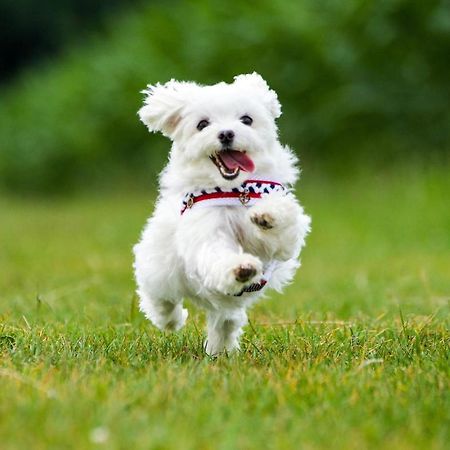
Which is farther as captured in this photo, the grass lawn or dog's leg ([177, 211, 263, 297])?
dog's leg ([177, 211, 263, 297])

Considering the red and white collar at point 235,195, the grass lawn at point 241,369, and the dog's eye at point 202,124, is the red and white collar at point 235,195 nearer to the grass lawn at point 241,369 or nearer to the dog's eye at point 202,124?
the dog's eye at point 202,124

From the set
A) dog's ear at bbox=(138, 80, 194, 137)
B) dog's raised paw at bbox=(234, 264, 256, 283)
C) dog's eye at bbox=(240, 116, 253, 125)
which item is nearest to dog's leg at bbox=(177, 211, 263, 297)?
dog's raised paw at bbox=(234, 264, 256, 283)

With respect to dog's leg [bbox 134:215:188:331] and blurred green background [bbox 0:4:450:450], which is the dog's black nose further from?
blurred green background [bbox 0:4:450:450]

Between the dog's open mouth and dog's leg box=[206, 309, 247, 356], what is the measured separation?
0.70 metres

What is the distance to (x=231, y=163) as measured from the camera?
15.3ft

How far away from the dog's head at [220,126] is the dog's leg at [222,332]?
70 centimetres

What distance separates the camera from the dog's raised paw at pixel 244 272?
426 cm

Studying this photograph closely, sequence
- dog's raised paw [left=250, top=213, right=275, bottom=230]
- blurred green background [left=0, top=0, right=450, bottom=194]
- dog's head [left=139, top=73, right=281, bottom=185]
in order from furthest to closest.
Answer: blurred green background [left=0, top=0, right=450, bottom=194], dog's head [left=139, top=73, right=281, bottom=185], dog's raised paw [left=250, top=213, right=275, bottom=230]

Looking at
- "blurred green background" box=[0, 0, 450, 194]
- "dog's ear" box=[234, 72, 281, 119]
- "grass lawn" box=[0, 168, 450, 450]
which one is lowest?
"grass lawn" box=[0, 168, 450, 450]

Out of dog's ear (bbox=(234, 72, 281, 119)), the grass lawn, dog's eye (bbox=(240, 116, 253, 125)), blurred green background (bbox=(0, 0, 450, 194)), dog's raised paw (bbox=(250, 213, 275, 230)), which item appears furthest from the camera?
blurred green background (bbox=(0, 0, 450, 194))

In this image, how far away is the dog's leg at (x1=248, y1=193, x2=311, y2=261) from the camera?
4527 mm

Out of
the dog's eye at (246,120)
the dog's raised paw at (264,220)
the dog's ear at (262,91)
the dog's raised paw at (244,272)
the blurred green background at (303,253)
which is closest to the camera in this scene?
the blurred green background at (303,253)

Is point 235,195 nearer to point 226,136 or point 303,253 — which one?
point 226,136

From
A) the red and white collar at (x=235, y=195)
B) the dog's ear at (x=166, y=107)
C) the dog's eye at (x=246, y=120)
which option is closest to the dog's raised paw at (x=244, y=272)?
the red and white collar at (x=235, y=195)
